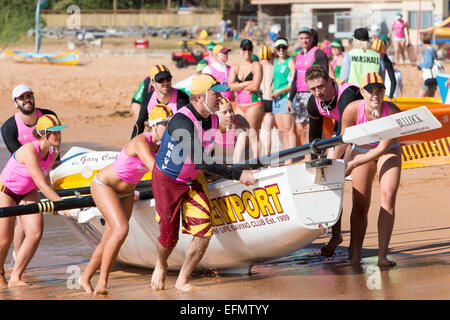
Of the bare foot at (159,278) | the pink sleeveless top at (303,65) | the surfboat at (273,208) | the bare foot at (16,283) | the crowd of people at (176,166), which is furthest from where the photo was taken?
the pink sleeveless top at (303,65)

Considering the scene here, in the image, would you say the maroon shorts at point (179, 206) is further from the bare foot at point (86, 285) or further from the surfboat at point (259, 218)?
the bare foot at point (86, 285)

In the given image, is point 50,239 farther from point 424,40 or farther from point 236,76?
point 424,40

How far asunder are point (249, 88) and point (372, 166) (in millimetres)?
4586

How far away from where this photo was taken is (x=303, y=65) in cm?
1030

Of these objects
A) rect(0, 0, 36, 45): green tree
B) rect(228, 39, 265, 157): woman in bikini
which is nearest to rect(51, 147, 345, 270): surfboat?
rect(228, 39, 265, 157): woman in bikini

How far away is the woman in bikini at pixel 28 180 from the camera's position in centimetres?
640

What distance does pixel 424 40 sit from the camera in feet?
48.4

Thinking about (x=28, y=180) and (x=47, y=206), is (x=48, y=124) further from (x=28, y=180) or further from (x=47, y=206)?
(x=47, y=206)

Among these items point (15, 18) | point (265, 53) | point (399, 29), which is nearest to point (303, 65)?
point (265, 53)

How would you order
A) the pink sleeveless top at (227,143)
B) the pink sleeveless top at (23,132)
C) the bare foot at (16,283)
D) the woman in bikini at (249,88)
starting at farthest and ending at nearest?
1. the pink sleeveless top at (227,143)
2. the woman in bikini at (249,88)
3. the pink sleeveless top at (23,132)
4. the bare foot at (16,283)

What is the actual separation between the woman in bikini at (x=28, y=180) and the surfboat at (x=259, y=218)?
483 millimetres

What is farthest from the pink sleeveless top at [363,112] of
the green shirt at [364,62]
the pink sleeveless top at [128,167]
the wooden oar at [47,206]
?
the green shirt at [364,62]

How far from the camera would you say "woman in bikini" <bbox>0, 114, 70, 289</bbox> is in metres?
6.40

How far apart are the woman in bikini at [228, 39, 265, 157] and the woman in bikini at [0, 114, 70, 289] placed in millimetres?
4612
